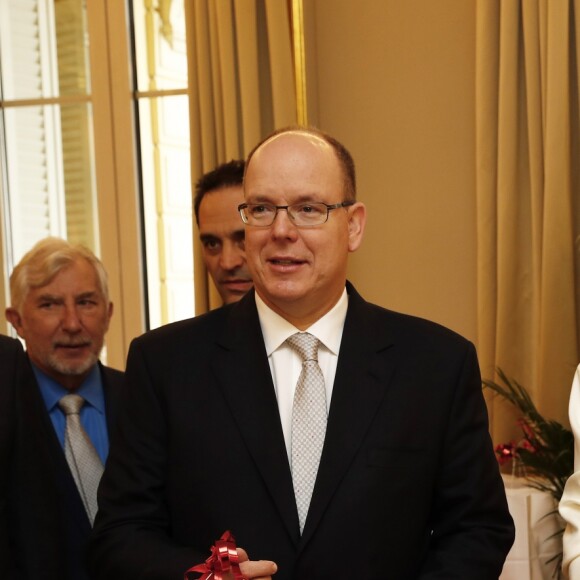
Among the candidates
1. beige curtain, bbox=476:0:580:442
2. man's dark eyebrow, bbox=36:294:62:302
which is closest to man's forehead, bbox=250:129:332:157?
man's dark eyebrow, bbox=36:294:62:302

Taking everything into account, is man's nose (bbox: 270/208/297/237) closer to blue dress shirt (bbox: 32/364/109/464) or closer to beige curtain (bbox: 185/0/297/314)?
blue dress shirt (bbox: 32/364/109/464)

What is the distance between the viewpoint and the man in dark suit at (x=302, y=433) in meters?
2.29

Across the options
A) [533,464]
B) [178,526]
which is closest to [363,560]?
[178,526]

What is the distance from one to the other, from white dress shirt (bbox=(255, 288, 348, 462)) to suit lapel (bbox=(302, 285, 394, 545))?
3 centimetres

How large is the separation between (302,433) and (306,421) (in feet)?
0.10

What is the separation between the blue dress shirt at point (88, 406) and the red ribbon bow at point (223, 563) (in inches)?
52.6

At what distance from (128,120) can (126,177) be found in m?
0.31

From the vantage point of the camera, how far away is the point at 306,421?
93.7 inches

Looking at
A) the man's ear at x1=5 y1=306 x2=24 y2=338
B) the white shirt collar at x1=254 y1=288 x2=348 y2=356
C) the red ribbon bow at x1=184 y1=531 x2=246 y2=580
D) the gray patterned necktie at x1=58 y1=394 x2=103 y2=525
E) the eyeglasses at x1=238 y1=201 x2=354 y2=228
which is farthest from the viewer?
the man's ear at x1=5 y1=306 x2=24 y2=338

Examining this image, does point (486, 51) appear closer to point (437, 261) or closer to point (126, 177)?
point (437, 261)

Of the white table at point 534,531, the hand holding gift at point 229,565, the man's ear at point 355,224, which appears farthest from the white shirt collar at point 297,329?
the white table at point 534,531

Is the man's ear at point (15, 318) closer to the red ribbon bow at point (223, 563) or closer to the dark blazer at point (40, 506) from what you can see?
the dark blazer at point (40, 506)

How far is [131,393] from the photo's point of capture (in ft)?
8.02

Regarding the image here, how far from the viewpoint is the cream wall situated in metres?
4.87
